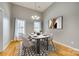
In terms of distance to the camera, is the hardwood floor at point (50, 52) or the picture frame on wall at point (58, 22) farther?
the picture frame on wall at point (58, 22)

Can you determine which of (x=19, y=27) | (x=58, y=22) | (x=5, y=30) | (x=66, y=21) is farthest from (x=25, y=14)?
(x=66, y=21)

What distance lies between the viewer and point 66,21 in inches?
120

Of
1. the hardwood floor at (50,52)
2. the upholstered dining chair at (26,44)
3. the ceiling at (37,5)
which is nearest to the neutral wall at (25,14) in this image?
the ceiling at (37,5)

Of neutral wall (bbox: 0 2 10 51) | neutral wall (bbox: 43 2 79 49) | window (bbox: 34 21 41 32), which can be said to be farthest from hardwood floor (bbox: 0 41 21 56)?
neutral wall (bbox: 43 2 79 49)

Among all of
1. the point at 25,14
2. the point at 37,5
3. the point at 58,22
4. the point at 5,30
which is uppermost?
the point at 37,5

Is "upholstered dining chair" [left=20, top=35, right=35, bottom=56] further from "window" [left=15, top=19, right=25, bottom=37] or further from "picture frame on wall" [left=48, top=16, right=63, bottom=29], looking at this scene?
"picture frame on wall" [left=48, top=16, right=63, bottom=29]

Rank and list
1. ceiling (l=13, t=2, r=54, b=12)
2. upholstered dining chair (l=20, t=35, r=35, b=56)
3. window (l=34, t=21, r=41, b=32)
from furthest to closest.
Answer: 1. upholstered dining chair (l=20, t=35, r=35, b=56)
2. window (l=34, t=21, r=41, b=32)
3. ceiling (l=13, t=2, r=54, b=12)

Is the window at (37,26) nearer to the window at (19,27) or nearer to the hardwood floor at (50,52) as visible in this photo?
the window at (19,27)

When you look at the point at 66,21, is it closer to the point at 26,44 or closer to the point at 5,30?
the point at 26,44

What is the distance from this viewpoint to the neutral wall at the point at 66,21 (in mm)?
2811

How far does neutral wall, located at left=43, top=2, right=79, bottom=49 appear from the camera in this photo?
2.81m

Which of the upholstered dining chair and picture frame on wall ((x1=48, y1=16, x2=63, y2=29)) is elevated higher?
picture frame on wall ((x1=48, y1=16, x2=63, y2=29))

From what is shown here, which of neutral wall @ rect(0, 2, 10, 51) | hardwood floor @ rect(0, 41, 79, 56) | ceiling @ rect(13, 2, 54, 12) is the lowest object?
hardwood floor @ rect(0, 41, 79, 56)

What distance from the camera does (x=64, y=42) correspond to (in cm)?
288
